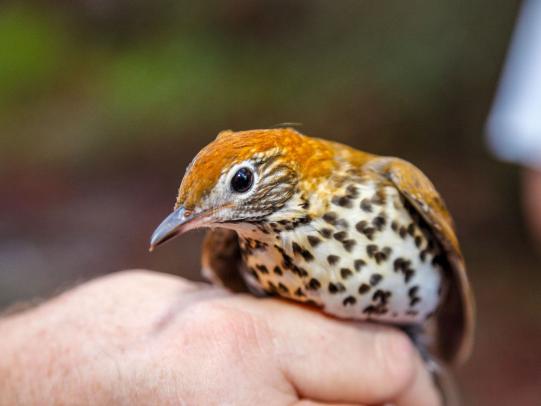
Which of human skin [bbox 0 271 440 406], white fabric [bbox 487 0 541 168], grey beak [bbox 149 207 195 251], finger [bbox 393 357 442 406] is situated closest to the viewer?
grey beak [bbox 149 207 195 251]

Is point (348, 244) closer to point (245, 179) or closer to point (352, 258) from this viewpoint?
point (352, 258)

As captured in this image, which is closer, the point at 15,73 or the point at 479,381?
the point at 479,381

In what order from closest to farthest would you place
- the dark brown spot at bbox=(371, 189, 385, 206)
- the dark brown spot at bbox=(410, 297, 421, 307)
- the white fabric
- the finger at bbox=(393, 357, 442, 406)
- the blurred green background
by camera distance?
the dark brown spot at bbox=(371, 189, 385, 206), the dark brown spot at bbox=(410, 297, 421, 307), the finger at bbox=(393, 357, 442, 406), the white fabric, the blurred green background

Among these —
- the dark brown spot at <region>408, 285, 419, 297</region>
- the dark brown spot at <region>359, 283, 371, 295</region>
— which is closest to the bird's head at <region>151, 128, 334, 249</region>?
the dark brown spot at <region>359, 283, 371, 295</region>

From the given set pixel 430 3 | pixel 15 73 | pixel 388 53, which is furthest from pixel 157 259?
pixel 430 3

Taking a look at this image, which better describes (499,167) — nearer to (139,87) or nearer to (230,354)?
(139,87)

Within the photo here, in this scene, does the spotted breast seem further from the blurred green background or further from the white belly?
the blurred green background

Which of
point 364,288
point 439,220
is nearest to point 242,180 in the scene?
point 364,288
